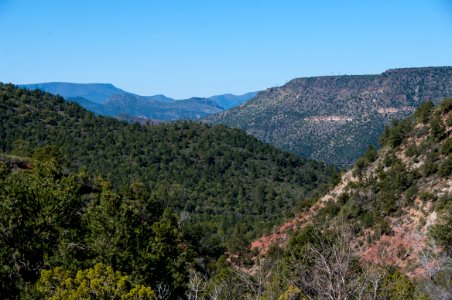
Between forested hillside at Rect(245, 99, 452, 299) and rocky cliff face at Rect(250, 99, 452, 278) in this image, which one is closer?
forested hillside at Rect(245, 99, 452, 299)

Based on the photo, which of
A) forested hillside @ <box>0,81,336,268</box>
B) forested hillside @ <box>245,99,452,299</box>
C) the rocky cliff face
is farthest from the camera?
forested hillside @ <box>0,81,336,268</box>

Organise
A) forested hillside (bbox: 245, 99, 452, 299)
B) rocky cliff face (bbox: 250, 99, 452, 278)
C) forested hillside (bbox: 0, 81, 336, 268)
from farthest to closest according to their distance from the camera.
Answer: forested hillside (bbox: 0, 81, 336, 268), rocky cliff face (bbox: 250, 99, 452, 278), forested hillside (bbox: 245, 99, 452, 299)

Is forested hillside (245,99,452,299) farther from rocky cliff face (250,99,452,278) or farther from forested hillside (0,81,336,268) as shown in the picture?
forested hillside (0,81,336,268)

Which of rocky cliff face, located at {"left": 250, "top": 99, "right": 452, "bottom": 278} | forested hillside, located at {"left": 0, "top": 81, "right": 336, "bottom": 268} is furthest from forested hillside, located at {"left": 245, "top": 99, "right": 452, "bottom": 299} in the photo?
forested hillside, located at {"left": 0, "top": 81, "right": 336, "bottom": 268}

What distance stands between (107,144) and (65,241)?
82297mm

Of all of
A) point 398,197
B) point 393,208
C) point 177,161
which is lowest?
point 177,161

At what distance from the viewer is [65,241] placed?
2064cm

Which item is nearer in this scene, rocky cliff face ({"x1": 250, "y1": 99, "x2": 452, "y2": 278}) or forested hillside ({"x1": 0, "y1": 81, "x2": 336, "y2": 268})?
rocky cliff face ({"x1": 250, "y1": 99, "x2": 452, "y2": 278})

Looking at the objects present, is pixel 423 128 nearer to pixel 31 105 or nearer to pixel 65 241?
pixel 65 241

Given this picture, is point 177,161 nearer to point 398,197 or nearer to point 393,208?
point 398,197

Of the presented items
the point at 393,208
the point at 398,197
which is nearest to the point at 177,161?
the point at 398,197

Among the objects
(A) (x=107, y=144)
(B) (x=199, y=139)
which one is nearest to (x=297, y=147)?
(B) (x=199, y=139)

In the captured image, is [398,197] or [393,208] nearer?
[393,208]

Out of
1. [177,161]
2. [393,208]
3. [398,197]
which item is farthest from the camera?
[177,161]
